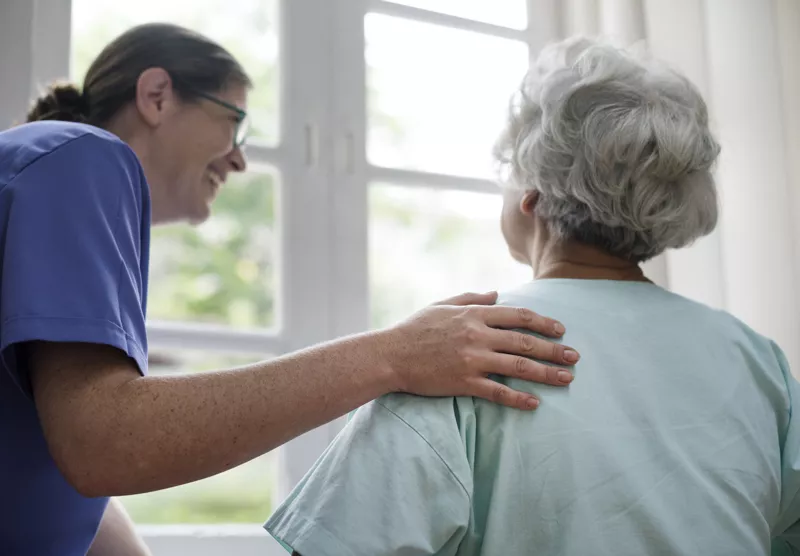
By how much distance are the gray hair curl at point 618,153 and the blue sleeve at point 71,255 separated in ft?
2.05

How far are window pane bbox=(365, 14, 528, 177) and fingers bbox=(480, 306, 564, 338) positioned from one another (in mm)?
1120

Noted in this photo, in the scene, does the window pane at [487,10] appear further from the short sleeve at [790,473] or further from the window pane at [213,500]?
the window pane at [213,500]

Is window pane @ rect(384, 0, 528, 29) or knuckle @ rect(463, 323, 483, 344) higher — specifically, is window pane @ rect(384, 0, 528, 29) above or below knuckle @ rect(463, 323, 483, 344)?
above

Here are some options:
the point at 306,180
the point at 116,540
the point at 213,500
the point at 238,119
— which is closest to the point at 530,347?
the point at 238,119

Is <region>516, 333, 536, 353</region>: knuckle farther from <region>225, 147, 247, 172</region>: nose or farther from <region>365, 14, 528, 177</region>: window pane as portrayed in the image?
<region>365, 14, 528, 177</region>: window pane

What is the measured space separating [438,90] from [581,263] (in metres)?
1.19

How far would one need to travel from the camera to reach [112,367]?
1.01 metres

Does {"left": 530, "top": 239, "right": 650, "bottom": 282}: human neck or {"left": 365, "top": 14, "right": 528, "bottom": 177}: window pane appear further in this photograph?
{"left": 365, "top": 14, "right": 528, "bottom": 177}: window pane

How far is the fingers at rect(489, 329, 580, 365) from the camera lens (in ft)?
3.98

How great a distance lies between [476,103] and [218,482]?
9.67m

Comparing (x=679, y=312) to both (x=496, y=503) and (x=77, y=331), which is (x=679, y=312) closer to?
(x=496, y=503)

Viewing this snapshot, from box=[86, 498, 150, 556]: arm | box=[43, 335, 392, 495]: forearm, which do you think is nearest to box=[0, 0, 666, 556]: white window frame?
box=[86, 498, 150, 556]: arm

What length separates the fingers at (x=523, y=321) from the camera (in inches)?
48.7

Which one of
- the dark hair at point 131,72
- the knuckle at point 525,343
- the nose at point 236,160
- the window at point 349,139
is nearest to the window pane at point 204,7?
the window at point 349,139
